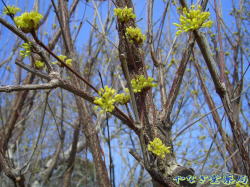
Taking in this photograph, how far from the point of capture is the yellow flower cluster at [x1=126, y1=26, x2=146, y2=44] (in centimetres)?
103

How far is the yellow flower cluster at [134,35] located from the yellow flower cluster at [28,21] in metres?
0.36

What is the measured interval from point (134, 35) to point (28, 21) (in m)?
0.42

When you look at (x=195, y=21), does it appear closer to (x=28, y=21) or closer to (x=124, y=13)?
(x=124, y=13)

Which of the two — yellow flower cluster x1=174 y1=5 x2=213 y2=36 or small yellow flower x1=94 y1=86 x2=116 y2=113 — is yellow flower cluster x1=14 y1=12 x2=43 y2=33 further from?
yellow flower cluster x1=174 y1=5 x2=213 y2=36

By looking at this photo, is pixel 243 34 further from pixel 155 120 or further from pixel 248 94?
pixel 155 120

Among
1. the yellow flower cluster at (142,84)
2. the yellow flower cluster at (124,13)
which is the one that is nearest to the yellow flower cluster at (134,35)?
the yellow flower cluster at (124,13)

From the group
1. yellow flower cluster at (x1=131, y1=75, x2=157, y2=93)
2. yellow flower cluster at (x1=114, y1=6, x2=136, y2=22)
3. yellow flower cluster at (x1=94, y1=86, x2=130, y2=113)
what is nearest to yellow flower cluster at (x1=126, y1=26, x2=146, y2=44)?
yellow flower cluster at (x1=114, y1=6, x2=136, y2=22)

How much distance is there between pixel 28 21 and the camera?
90cm

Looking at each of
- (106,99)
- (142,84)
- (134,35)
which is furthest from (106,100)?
(134,35)

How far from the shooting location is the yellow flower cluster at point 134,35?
1029mm

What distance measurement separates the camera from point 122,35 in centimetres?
115

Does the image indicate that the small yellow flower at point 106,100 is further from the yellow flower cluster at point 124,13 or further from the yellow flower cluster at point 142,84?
the yellow flower cluster at point 124,13

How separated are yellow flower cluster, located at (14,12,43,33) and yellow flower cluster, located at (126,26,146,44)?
0.36 m

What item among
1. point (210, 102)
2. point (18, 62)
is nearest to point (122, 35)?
point (18, 62)
